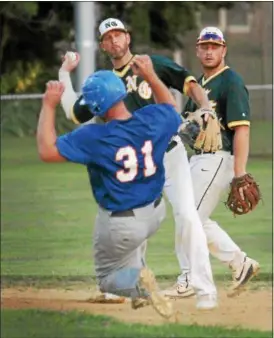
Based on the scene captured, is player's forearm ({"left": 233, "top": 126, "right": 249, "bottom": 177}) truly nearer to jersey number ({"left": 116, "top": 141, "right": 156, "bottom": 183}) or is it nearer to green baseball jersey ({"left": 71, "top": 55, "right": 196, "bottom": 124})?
green baseball jersey ({"left": 71, "top": 55, "right": 196, "bottom": 124})

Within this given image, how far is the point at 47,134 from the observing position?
515cm

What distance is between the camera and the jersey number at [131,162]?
5203 mm

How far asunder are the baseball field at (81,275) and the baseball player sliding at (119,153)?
2.69 feet

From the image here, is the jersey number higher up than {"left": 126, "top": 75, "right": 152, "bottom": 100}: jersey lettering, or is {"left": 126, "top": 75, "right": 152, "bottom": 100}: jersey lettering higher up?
{"left": 126, "top": 75, "right": 152, "bottom": 100}: jersey lettering

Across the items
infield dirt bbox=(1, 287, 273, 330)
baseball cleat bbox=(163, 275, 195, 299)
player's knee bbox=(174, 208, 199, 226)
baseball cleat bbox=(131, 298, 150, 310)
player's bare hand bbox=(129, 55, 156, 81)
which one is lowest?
infield dirt bbox=(1, 287, 273, 330)

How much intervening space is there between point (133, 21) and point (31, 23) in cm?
223

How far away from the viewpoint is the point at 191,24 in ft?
76.8

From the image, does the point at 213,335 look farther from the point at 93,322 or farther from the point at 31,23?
the point at 31,23

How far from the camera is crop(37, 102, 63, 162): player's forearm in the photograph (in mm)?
5137

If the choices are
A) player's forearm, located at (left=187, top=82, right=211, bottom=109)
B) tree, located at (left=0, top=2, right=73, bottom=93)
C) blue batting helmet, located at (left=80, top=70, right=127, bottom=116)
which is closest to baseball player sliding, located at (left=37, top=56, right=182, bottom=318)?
blue batting helmet, located at (left=80, top=70, right=127, bottom=116)

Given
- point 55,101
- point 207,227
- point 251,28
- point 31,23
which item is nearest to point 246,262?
point 207,227

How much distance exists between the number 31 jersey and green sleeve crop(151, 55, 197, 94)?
0.31 m

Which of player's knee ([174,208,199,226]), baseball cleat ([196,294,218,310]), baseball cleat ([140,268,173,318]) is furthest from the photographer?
baseball cleat ([196,294,218,310])

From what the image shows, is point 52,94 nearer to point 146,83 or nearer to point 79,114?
point 79,114
